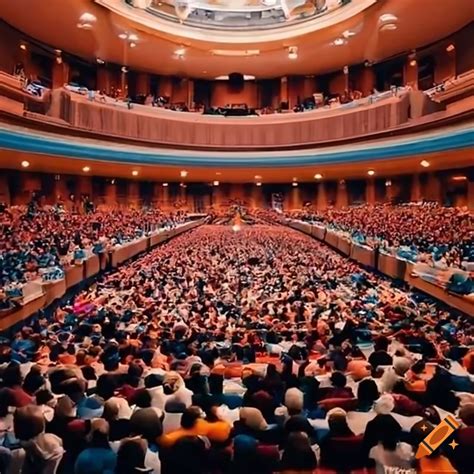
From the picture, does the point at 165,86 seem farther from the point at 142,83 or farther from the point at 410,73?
the point at 410,73

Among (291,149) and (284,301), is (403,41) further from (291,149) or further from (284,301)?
(284,301)

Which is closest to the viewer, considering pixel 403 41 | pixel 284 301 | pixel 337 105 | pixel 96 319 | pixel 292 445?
pixel 292 445

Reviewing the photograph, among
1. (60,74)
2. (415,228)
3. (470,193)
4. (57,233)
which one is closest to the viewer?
(415,228)

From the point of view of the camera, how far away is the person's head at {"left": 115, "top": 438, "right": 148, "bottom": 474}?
3.12 meters

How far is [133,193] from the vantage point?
47.4 feet

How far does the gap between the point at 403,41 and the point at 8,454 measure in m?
16.0

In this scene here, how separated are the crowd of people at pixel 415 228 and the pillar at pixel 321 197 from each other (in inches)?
53.7

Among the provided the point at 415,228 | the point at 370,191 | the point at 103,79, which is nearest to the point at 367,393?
the point at 415,228

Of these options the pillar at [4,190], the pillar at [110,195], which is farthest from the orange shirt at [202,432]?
the pillar at [110,195]

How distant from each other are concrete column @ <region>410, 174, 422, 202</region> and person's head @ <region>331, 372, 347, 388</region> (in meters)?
6.68

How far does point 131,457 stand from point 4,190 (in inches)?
313


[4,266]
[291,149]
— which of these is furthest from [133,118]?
[4,266]

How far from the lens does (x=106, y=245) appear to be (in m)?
8.48

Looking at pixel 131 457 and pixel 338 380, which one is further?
pixel 338 380
